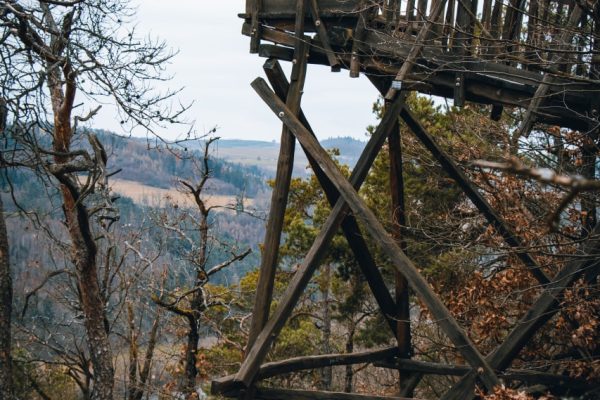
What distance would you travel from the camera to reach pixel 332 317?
1967cm

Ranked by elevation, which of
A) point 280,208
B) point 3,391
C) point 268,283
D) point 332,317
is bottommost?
point 332,317

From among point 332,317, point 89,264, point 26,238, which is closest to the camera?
point 89,264

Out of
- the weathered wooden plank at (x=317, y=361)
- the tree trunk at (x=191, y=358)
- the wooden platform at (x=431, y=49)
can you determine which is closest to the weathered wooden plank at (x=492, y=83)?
the wooden platform at (x=431, y=49)

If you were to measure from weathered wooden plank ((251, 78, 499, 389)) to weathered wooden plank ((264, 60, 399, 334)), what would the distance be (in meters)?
0.19

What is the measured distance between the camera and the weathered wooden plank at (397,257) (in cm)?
579

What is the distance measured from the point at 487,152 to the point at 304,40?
10.0 ft

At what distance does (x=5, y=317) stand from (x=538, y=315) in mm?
4587

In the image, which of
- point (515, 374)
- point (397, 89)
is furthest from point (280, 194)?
point (515, 374)

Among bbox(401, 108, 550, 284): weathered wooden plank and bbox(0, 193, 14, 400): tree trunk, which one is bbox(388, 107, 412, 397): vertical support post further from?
bbox(0, 193, 14, 400): tree trunk

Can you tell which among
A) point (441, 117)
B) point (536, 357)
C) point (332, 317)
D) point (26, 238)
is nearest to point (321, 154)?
point (536, 357)

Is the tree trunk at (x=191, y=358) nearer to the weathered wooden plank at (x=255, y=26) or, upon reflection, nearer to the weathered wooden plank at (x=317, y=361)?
the weathered wooden plank at (x=317, y=361)

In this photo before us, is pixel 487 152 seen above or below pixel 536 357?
above

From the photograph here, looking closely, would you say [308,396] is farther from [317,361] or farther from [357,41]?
[357,41]

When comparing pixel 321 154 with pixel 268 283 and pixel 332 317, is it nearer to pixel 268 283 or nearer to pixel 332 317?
pixel 268 283
